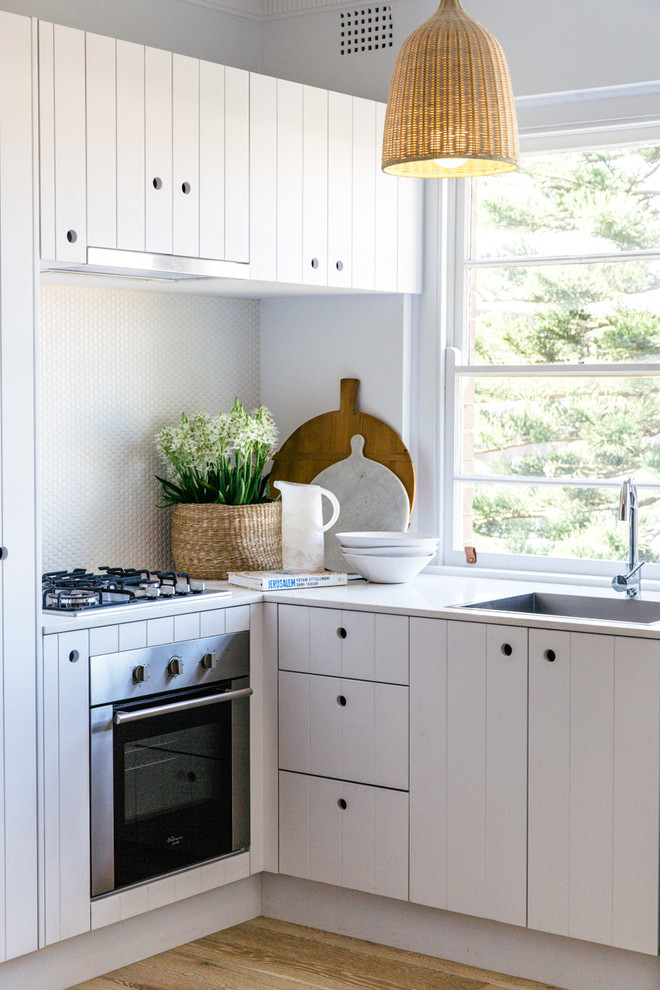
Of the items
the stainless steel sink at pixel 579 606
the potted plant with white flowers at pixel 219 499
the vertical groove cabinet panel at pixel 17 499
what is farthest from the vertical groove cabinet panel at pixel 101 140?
the stainless steel sink at pixel 579 606

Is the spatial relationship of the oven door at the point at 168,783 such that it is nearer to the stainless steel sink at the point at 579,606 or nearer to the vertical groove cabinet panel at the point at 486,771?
the vertical groove cabinet panel at the point at 486,771

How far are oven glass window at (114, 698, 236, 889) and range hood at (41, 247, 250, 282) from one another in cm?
103

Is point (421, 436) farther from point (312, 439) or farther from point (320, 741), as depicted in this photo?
point (320, 741)

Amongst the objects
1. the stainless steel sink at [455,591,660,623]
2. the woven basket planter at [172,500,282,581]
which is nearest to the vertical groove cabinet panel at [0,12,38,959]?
the woven basket planter at [172,500,282,581]

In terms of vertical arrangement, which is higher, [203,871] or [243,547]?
[243,547]

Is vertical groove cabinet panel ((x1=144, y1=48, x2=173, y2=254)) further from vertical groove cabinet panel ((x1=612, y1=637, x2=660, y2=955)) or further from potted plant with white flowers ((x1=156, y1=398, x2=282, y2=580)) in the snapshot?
vertical groove cabinet panel ((x1=612, y1=637, x2=660, y2=955))

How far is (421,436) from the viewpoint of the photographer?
3801 millimetres

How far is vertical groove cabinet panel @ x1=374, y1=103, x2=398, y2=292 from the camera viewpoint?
3.57 meters

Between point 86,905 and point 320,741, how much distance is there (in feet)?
2.27

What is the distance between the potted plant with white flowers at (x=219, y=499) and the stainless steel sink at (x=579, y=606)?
710 mm

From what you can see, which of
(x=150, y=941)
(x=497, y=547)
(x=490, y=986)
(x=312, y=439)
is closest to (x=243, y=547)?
(x=312, y=439)

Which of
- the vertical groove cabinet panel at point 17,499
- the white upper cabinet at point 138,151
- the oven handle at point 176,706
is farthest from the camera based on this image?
the oven handle at point 176,706

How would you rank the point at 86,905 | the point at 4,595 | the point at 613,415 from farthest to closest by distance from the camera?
the point at 613,415, the point at 86,905, the point at 4,595

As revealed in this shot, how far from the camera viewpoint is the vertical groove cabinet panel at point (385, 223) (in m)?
3.57
